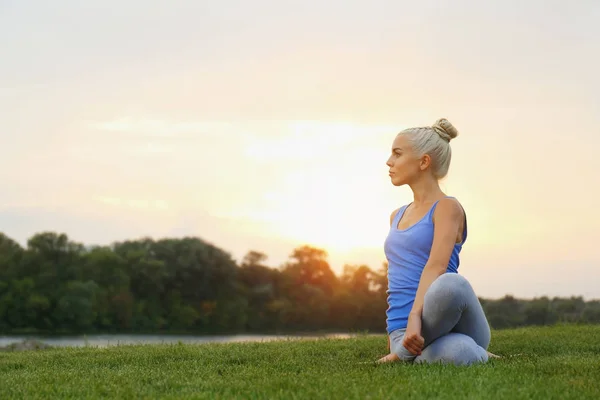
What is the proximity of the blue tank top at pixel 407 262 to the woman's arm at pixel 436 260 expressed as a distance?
0.16 m

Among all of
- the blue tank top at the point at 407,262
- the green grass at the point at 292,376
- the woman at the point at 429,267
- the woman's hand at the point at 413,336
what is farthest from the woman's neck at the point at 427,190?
the green grass at the point at 292,376

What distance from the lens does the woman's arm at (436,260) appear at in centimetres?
525

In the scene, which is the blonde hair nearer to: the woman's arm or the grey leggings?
the woman's arm

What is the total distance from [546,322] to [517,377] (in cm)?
849

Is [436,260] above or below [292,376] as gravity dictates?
above

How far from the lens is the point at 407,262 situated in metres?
5.72

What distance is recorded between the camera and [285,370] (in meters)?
5.40

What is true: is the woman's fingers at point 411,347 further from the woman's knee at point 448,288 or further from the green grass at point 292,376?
the woman's knee at point 448,288

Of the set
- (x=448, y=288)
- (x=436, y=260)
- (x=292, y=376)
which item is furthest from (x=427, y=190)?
(x=292, y=376)

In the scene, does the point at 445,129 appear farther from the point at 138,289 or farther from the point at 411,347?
the point at 138,289

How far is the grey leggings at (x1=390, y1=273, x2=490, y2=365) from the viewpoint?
17.0 ft

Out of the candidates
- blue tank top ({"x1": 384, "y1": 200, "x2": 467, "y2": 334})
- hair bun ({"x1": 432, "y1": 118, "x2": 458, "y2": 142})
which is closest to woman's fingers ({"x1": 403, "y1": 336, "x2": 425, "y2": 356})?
blue tank top ({"x1": 384, "y1": 200, "x2": 467, "y2": 334})

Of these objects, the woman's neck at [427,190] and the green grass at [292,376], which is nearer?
the green grass at [292,376]

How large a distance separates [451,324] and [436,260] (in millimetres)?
495
